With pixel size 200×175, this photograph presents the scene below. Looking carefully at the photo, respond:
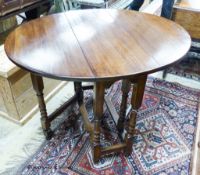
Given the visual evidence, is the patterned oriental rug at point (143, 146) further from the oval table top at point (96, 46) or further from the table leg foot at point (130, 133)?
the oval table top at point (96, 46)

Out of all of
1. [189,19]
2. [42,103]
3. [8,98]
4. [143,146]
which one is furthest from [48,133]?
[189,19]

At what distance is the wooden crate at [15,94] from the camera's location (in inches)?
55.2

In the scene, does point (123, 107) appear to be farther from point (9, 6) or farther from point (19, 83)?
point (9, 6)

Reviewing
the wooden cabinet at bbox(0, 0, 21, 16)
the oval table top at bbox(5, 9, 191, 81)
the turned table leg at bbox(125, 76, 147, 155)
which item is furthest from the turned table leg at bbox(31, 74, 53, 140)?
the wooden cabinet at bbox(0, 0, 21, 16)

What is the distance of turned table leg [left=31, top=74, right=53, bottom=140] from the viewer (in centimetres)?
121

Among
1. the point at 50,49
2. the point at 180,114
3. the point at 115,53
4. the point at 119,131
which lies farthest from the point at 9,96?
the point at 180,114

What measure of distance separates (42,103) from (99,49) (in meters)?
0.55

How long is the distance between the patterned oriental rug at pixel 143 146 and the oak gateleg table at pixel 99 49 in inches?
3.7

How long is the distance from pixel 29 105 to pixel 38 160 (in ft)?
1.51

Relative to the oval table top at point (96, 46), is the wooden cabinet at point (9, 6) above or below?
below

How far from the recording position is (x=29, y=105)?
5.38 ft

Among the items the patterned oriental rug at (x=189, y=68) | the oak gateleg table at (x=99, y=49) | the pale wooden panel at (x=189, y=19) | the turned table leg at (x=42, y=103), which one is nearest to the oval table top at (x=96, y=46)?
the oak gateleg table at (x=99, y=49)

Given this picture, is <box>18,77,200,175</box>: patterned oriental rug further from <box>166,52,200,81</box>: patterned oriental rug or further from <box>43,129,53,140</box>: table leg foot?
<box>166,52,200,81</box>: patterned oriental rug

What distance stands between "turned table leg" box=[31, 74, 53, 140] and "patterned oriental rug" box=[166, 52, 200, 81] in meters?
1.28
